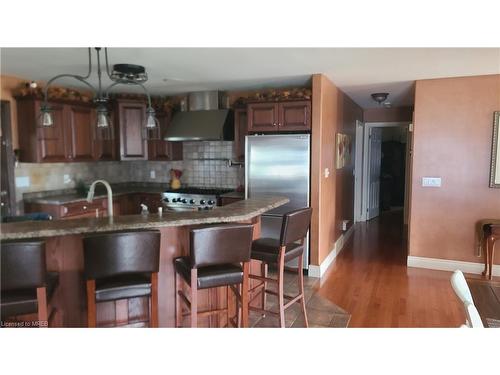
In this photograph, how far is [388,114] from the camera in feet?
22.6

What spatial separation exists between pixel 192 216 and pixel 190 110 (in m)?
3.19

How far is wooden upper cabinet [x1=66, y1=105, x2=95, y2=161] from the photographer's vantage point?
4719 millimetres

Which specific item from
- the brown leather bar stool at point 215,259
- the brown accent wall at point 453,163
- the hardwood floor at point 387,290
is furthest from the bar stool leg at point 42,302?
the brown accent wall at point 453,163

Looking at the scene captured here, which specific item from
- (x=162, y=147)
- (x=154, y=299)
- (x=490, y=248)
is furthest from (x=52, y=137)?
(x=490, y=248)

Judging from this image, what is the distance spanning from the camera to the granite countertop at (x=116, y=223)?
2.02 m

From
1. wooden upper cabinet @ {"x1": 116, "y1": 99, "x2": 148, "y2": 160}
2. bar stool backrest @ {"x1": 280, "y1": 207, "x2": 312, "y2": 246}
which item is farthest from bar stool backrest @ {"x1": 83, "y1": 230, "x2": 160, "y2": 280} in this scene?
wooden upper cabinet @ {"x1": 116, "y1": 99, "x2": 148, "y2": 160}

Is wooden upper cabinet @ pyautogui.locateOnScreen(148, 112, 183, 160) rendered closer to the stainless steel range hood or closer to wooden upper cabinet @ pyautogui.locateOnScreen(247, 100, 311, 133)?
the stainless steel range hood

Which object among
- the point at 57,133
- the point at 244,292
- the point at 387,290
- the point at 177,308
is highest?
the point at 57,133

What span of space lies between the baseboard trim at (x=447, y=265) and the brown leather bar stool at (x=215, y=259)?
307 centimetres

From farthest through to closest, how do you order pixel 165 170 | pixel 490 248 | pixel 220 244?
pixel 165 170
pixel 490 248
pixel 220 244

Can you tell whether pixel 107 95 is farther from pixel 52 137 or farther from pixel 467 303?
pixel 467 303

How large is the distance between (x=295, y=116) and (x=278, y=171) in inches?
27.2
